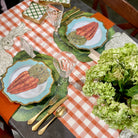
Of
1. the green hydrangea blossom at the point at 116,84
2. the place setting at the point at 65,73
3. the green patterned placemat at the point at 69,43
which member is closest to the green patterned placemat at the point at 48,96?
the place setting at the point at 65,73

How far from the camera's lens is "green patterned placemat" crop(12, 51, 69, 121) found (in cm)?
104

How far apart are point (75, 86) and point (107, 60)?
428mm

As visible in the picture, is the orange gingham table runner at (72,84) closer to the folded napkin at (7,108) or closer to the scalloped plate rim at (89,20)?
the scalloped plate rim at (89,20)

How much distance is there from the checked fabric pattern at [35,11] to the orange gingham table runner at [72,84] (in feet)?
0.19

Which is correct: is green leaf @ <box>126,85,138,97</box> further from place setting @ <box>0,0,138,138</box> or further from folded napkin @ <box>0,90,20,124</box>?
folded napkin @ <box>0,90,20,124</box>

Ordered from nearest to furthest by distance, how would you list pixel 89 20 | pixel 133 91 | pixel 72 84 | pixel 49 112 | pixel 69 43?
1. pixel 133 91
2. pixel 49 112
3. pixel 72 84
4. pixel 69 43
5. pixel 89 20

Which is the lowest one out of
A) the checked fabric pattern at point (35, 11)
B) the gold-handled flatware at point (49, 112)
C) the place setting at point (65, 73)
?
the gold-handled flatware at point (49, 112)

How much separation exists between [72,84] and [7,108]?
44 cm

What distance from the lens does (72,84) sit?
3.75ft

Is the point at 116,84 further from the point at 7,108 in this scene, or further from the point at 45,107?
the point at 7,108

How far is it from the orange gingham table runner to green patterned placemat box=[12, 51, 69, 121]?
0.13 ft

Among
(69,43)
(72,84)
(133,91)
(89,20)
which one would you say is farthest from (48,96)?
(89,20)

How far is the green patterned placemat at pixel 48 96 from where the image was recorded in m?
1.04

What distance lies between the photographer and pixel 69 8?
58.6 inches
